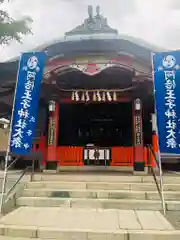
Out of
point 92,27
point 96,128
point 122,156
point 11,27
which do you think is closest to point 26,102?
point 11,27

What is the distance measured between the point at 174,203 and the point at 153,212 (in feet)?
2.03

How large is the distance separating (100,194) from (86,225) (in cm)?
189

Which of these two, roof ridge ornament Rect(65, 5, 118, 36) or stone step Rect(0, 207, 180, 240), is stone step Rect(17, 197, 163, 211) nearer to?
stone step Rect(0, 207, 180, 240)

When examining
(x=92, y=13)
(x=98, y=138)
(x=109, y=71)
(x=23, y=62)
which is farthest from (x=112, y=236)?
(x=92, y=13)

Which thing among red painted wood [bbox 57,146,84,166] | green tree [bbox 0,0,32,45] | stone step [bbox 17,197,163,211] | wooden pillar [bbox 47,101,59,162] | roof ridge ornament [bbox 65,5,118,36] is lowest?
stone step [bbox 17,197,163,211]

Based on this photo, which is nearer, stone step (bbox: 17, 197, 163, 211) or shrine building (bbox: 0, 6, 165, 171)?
stone step (bbox: 17, 197, 163, 211)

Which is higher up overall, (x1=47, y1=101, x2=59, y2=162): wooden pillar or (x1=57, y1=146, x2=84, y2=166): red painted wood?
(x1=47, y1=101, x2=59, y2=162): wooden pillar

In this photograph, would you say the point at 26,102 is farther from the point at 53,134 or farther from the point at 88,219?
the point at 88,219

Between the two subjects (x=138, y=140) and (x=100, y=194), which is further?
(x=138, y=140)

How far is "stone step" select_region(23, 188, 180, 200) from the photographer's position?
6.31 metres

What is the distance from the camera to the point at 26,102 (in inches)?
265

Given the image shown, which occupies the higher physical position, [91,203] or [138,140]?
[138,140]

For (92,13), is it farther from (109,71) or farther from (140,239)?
(140,239)

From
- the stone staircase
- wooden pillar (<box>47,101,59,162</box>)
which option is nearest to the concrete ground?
the stone staircase
